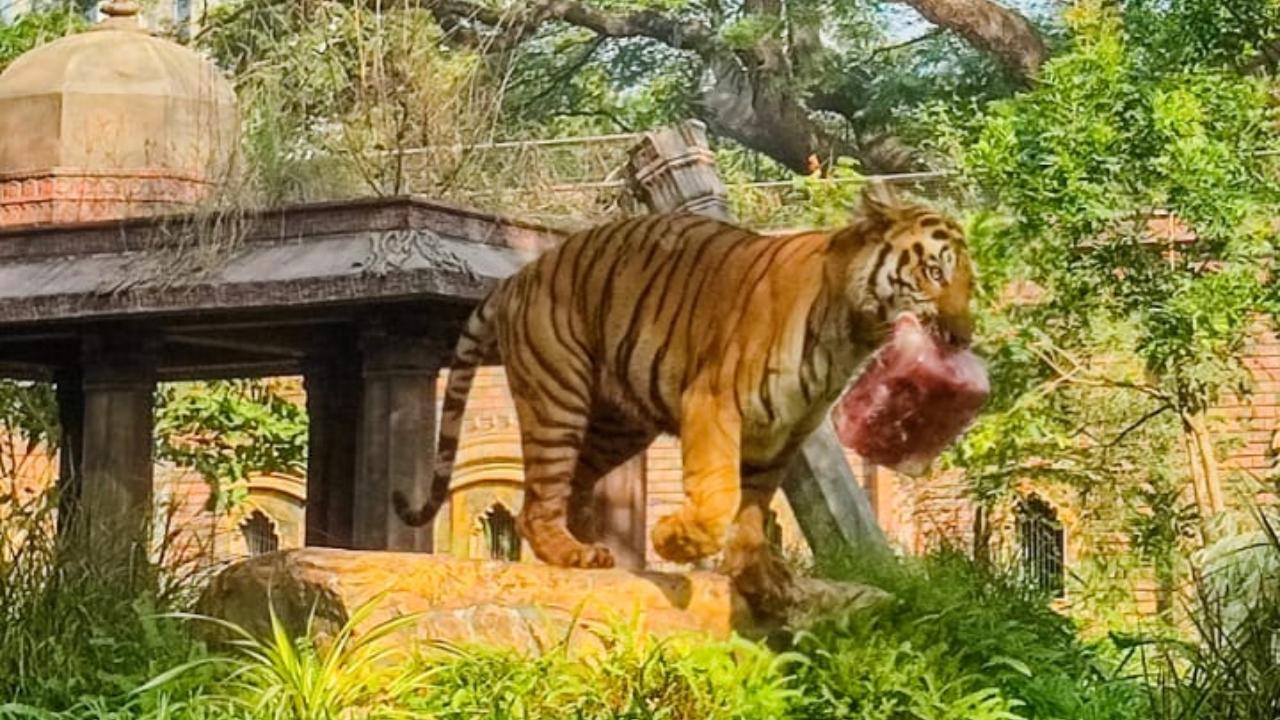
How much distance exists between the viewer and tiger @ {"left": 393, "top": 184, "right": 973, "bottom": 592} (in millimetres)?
5445

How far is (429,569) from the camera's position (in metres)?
5.84

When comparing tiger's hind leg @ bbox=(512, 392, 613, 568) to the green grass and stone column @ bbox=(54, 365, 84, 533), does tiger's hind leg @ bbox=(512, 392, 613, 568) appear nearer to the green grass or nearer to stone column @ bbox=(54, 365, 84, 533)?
the green grass

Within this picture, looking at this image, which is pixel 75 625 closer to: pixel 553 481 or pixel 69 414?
pixel 553 481

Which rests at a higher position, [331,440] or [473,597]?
[331,440]

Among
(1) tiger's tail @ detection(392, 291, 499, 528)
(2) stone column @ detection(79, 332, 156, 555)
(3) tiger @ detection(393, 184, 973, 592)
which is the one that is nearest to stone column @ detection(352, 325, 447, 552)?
(1) tiger's tail @ detection(392, 291, 499, 528)

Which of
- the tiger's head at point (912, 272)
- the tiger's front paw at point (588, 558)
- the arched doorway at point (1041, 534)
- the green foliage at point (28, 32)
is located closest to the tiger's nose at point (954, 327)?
the tiger's head at point (912, 272)

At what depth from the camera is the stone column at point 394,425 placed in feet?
22.0

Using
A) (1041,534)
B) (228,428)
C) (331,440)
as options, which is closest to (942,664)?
(331,440)

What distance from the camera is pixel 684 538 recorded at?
5414mm

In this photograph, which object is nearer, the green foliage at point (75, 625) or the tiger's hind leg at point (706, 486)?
the tiger's hind leg at point (706, 486)

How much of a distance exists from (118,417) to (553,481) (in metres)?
2.07

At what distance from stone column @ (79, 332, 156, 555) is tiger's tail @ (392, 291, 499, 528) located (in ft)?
3.46

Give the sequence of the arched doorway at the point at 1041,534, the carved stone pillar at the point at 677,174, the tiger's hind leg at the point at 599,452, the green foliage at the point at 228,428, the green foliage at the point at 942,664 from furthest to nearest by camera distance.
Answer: the green foliage at the point at 228,428 < the arched doorway at the point at 1041,534 < the carved stone pillar at the point at 677,174 < the tiger's hind leg at the point at 599,452 < the green foliage at the point at 942,664

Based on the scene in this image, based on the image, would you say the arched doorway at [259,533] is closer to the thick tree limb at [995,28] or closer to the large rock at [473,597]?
the thick tree limb at [995,28]
